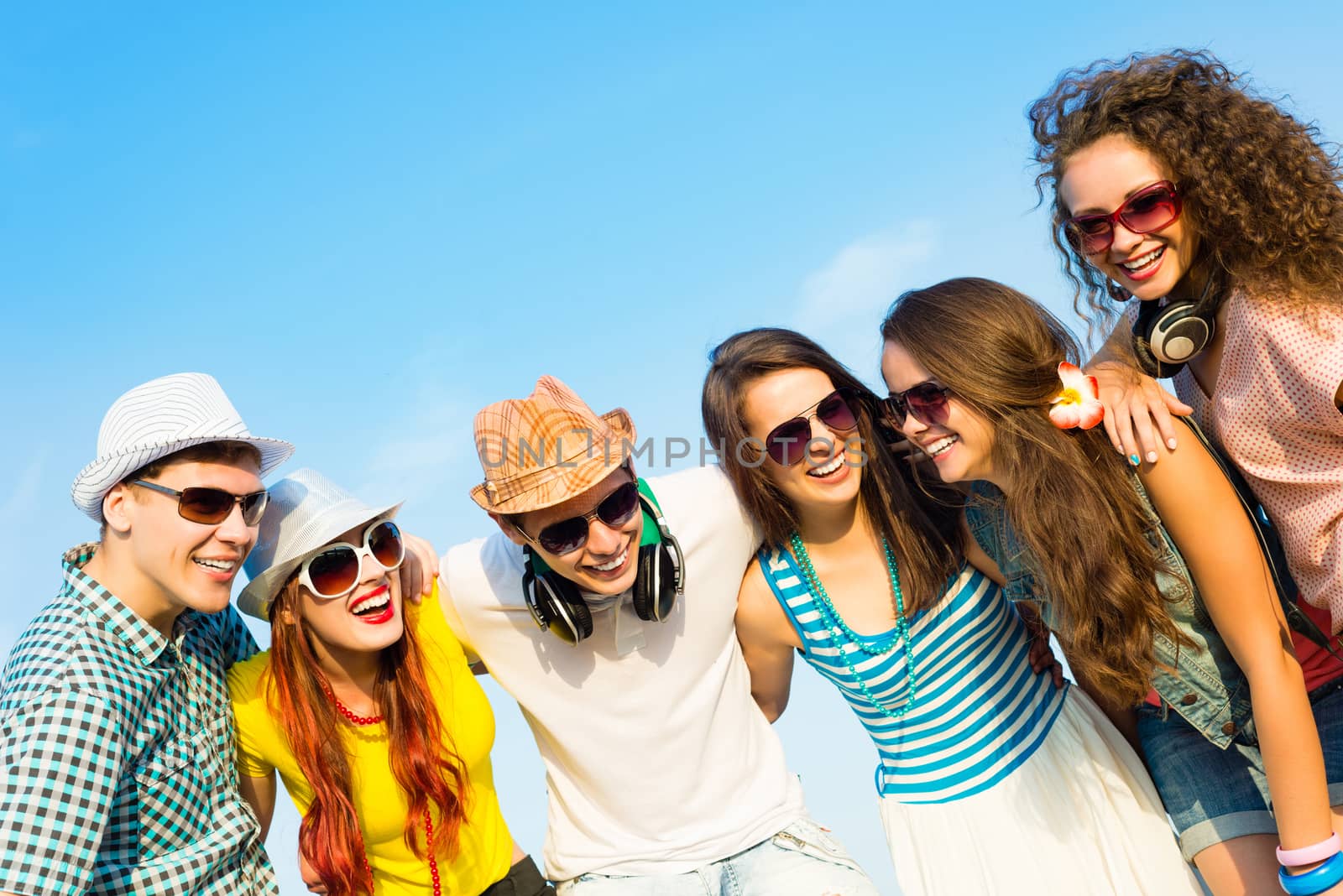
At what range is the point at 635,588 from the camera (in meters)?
4.64

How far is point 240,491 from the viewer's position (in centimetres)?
464

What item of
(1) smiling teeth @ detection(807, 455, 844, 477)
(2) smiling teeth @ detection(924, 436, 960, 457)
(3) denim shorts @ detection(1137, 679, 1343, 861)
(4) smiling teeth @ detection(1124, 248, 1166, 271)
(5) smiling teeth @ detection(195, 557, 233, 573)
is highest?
(4) smiling teeth @ detection(1124, 248, 1166, 271)

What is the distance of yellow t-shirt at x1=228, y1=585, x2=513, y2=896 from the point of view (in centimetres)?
465

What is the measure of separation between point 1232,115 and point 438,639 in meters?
3.90

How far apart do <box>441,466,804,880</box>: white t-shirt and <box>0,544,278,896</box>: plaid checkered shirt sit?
117cm

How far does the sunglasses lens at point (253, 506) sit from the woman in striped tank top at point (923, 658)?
2017 mm

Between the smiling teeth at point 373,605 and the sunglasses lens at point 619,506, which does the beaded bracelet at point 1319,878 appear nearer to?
the sunglasses lens at point 619,506

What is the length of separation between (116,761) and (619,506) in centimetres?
209

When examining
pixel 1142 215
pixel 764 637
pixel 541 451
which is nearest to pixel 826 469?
pixel 764 637

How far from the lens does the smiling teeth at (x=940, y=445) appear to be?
4434mm

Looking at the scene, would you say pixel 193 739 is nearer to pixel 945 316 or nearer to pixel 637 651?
pixel 637 651

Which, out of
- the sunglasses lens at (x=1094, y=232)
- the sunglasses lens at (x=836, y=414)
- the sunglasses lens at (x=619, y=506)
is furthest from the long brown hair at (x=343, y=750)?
the sunglasses lens at (x=1094, y=232)

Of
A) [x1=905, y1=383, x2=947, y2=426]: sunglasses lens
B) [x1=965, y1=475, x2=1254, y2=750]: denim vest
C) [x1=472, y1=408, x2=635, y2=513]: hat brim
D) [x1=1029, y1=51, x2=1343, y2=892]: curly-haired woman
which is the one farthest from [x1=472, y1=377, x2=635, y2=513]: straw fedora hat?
[x1=1029, y1=51, x2=1343, y2=892]: curly-haired woman

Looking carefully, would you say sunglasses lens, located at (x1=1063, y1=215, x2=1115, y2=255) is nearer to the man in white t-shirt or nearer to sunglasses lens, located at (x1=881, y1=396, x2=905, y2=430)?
sunglasses lens, located at (x1=881, y1=396, x2=905, y2=430)
